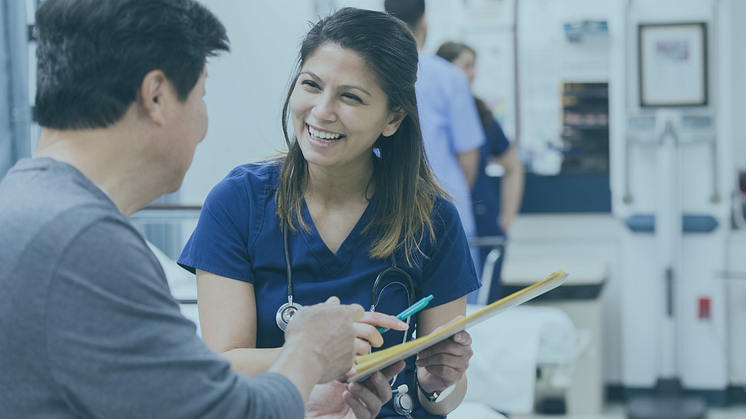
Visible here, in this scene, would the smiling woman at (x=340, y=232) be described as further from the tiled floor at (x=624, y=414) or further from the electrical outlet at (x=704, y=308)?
the electrical outlet at (x=704, y=308)

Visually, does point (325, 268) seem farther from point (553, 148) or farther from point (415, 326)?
point (553, 148)

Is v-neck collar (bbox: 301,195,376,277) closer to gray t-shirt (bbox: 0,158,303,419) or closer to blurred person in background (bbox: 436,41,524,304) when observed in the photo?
gray t-shirt (bbox: 0,158,303,419)

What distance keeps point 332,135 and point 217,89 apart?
0.89m

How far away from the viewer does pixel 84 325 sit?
0.63m

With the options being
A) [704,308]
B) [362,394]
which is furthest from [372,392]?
[704,308]

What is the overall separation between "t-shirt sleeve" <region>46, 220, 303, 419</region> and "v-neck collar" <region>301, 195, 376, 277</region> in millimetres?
550

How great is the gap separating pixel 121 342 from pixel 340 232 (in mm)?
698

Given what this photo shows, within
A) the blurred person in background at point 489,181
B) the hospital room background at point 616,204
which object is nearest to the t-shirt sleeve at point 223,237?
the hospital room background at point 616,204

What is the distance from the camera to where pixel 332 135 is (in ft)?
4.16

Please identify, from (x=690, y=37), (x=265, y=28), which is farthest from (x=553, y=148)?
(x=265, y=28)

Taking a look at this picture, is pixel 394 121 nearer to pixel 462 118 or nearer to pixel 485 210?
pixel 462 118

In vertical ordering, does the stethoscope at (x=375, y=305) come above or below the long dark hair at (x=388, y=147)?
below

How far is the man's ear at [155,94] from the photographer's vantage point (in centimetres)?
75

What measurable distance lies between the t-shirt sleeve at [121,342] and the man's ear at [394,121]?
739 millimetres
